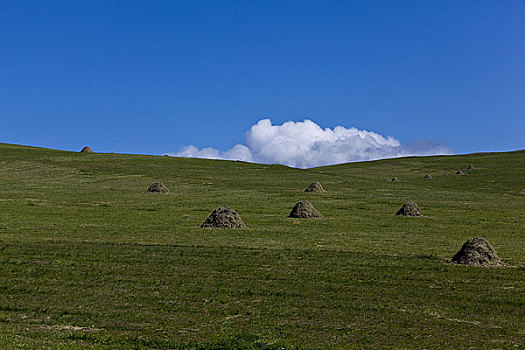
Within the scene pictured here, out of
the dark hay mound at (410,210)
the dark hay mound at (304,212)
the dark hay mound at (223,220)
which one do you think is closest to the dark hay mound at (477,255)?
the dark hay mound at (223,220)

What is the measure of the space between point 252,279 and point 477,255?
10.7m

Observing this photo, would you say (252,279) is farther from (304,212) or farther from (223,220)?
(304,212)

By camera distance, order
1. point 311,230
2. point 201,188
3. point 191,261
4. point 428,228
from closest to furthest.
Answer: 1. point 191,261
2. point 311,230
3. point 428,228
4. point 201,188

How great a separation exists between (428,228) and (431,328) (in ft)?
78.7

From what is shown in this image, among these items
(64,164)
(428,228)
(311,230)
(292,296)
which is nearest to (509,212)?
(428,228)

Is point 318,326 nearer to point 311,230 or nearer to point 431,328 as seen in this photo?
point 431,328

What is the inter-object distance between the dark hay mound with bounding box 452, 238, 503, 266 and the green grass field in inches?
30.3

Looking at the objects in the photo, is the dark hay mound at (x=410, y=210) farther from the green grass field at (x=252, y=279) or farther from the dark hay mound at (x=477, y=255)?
the dark hay mound at (x=477, y=255)

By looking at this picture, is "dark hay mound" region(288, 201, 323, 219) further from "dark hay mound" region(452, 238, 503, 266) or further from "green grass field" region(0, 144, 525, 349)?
"dark hay mound" region(452, 238, 503, 266)

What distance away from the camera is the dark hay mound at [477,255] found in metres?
25.2

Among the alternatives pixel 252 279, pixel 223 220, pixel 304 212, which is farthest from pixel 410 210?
pixel 252 279

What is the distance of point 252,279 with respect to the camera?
21578mm

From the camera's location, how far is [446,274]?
23.4m

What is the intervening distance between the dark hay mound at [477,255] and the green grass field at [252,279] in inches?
30.3
